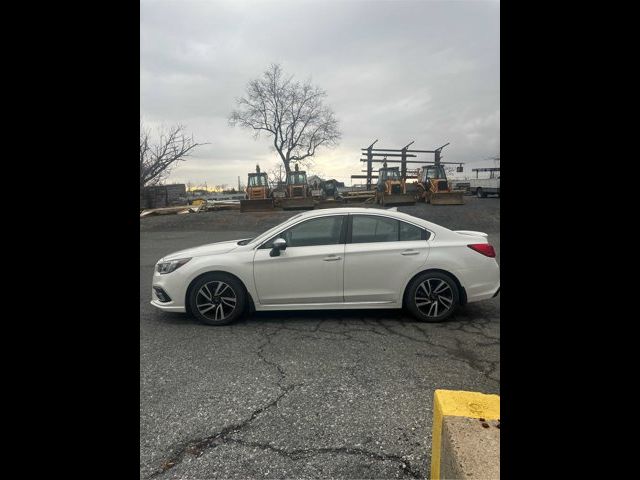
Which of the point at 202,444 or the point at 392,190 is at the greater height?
the point at 392,190

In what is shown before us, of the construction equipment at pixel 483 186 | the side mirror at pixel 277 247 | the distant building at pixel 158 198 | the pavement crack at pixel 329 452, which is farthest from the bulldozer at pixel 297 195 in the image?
the pavement crack at pixel 329 452

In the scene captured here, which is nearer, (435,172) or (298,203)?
(298,203)

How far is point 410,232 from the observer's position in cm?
460

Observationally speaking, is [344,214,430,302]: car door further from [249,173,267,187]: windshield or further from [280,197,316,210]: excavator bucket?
[249,173,267,187]: windshield

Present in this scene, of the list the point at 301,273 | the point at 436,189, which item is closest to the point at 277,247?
the point at 301,273

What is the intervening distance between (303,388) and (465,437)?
1545 millimetres

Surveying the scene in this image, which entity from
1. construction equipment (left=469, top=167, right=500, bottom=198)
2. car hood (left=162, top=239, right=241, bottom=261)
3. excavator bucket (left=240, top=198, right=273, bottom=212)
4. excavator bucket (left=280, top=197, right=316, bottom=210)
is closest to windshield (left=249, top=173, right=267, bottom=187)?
excavator bucket (left=240, top=198, right=273, bottom=212)

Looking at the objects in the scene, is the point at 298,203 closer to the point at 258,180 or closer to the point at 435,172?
the point at 258,180

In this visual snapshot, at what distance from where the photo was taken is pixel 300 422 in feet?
8.23

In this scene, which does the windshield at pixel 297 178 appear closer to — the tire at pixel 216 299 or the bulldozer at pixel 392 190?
the bulldozer at pixel 392 190
